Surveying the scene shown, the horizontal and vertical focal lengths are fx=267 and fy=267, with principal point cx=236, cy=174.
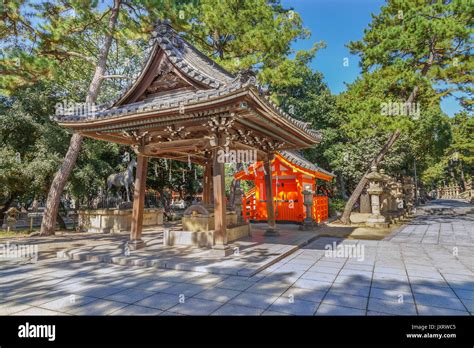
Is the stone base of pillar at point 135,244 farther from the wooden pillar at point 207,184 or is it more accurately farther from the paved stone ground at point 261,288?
the wooden pillar at point 207,184

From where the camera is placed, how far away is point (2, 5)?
28.4ft

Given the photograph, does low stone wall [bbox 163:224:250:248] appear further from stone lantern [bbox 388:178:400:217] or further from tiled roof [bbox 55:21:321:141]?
stone lantern [bbox 388:178:400:217]

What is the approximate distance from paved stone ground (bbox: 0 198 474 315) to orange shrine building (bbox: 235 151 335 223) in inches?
359

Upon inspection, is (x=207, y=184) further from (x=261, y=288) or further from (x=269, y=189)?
(x=261, y=288)

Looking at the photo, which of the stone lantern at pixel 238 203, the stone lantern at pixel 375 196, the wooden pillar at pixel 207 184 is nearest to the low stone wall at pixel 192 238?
the stone lantern at pixel 238 203

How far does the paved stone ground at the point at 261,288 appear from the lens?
3.99 metres

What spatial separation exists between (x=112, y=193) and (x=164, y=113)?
1416 centimetres

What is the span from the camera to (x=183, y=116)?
718 centimetres

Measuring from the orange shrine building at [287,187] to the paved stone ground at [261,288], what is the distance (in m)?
9.11

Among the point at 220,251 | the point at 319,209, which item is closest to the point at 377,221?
the point at 319,209

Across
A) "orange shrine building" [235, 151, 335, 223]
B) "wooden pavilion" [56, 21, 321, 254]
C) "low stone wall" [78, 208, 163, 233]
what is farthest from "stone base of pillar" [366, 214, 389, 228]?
"low stone wall" [78, 208, 163, 233]

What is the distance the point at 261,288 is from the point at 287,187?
1245 cm

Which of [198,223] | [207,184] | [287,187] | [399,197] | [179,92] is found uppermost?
[179,92]
